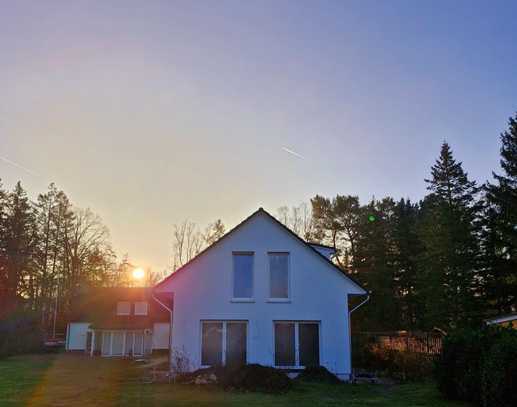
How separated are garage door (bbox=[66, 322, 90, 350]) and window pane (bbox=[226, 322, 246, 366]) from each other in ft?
82.2

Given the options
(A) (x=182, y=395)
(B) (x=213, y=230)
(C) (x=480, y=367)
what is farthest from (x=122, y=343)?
(C) (x=480, y=367)

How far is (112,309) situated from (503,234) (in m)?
30.6

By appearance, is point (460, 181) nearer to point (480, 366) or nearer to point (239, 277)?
point (239, 277)

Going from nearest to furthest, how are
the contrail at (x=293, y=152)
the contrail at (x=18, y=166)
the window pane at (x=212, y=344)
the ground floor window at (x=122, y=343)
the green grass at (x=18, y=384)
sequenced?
the green grass at (x=18, y=384) < the window pane at (x=212, y=344) < the contrail at (x=293, y=152) < the contrail at (x=18, y=166) < the ground floor window at (x=122, y=343)

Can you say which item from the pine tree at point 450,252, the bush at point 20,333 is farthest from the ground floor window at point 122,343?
the pine tree at point 450,252

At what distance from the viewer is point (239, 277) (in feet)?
64.0

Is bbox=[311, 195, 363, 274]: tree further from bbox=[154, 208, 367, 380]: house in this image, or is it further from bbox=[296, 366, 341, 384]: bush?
bbox=[296, 366, 341, 384]: bush

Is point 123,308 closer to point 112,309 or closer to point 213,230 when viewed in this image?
point 112,309

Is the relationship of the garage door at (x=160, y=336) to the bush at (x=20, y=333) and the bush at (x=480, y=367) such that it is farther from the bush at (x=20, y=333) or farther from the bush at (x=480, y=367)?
the bush at (x=480, y=367)

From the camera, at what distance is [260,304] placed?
19062 millimetres

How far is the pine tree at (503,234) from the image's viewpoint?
33.9 m

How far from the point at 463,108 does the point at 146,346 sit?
2996 cm

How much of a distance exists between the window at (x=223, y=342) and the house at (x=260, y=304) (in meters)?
0.04

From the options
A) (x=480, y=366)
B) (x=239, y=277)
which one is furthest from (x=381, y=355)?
(x=480, y=366)
